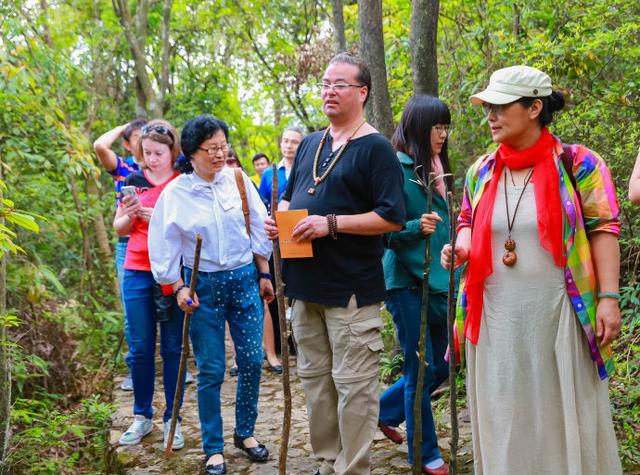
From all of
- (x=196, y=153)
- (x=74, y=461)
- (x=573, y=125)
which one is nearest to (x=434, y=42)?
(x=573, y=125)

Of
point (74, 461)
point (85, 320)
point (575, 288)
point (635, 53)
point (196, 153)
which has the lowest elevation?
point (74, 461)

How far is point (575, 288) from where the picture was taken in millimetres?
2854

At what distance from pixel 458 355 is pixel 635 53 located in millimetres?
3415

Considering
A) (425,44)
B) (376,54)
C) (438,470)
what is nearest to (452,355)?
(438,470)

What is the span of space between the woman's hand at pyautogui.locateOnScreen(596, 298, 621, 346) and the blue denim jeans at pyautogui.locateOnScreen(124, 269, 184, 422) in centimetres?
294

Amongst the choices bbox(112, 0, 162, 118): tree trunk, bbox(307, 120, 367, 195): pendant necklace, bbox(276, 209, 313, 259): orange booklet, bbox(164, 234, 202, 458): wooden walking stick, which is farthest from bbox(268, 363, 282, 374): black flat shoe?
bbox(112, 0, 162, 118): tree trunk

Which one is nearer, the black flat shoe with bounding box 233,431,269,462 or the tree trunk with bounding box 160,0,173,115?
the black flat shoe with bounding box 233,431,269,462

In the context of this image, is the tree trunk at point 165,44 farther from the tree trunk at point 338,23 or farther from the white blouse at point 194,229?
the white blouse at point 194,229

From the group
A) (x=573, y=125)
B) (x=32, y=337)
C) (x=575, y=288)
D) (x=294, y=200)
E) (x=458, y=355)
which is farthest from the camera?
(x=32, y=337)

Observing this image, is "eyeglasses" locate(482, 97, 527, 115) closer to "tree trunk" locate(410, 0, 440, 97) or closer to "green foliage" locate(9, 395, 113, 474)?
"tree trunk" locate(410, 0, 440, 97)

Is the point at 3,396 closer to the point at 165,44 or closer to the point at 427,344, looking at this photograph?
the point at 427,344

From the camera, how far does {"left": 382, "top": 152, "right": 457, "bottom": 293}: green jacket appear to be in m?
3.84

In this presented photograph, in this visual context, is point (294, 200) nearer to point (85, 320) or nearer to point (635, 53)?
point (635, 53)

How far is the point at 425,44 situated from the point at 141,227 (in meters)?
2.59
